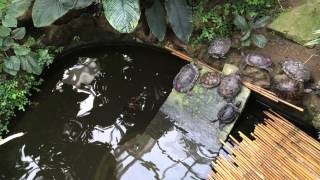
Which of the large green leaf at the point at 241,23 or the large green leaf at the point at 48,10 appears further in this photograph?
the large green leaf at the point at 241,23

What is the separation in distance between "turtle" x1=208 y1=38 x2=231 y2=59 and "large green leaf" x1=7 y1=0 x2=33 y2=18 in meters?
2.05

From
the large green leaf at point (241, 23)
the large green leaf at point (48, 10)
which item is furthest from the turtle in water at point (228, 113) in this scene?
the large green leaf at point (48, 10)

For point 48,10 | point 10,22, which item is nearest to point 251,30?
point 48,10

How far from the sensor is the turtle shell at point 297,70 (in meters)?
4.05

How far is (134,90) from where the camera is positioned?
4766mm

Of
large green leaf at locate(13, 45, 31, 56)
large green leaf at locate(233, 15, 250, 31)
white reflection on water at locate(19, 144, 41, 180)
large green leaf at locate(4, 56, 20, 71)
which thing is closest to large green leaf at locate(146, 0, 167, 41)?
large green leaf at locate(233, 15, 250, 31)

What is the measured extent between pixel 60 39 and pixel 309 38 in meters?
2.89

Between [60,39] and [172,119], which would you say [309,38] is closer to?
[172,119]

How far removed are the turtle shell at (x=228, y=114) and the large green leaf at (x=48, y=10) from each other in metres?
1.86

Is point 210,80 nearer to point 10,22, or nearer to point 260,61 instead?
point 260,61

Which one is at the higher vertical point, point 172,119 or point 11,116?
point 172,119

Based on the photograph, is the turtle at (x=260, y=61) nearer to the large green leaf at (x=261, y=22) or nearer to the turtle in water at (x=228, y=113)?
the large green leaf at (x=261, y=22)

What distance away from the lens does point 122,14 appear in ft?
12.7

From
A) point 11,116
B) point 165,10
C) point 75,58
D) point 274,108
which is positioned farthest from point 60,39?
point 274,108
